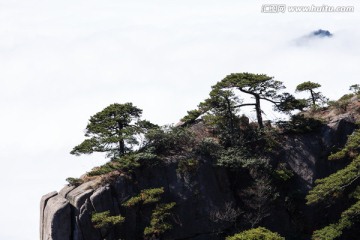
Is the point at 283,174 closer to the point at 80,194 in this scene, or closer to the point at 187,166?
the point at 187,166

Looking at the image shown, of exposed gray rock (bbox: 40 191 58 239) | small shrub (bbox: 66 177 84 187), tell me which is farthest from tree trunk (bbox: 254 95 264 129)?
exposed gray rock (bbox: 40 191 58 239)

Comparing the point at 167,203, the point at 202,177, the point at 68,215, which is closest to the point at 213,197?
the point at 202,177

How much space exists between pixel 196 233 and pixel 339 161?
16.8 meters

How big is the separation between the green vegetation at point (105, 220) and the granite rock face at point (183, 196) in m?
0.84

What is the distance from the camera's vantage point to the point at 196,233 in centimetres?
3306

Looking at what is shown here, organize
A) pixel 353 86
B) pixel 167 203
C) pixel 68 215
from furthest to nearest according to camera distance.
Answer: pixel 353 86 → pixel 167 203 → pixel 68 215

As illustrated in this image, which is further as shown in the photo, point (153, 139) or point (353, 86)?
point (353, 86)

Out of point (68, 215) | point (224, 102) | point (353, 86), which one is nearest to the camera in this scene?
point (68, 215)

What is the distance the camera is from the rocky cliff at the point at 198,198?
1213 inches

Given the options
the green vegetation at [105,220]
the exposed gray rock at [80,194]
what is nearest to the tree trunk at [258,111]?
the green vegetation at [105,220]

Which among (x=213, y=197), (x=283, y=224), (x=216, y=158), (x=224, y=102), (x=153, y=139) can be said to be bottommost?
(x=283, y=224)

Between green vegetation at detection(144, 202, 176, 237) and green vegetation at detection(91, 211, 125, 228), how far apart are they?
102 inches

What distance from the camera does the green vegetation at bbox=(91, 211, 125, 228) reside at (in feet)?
96.7

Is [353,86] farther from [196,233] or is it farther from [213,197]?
[196,233]
